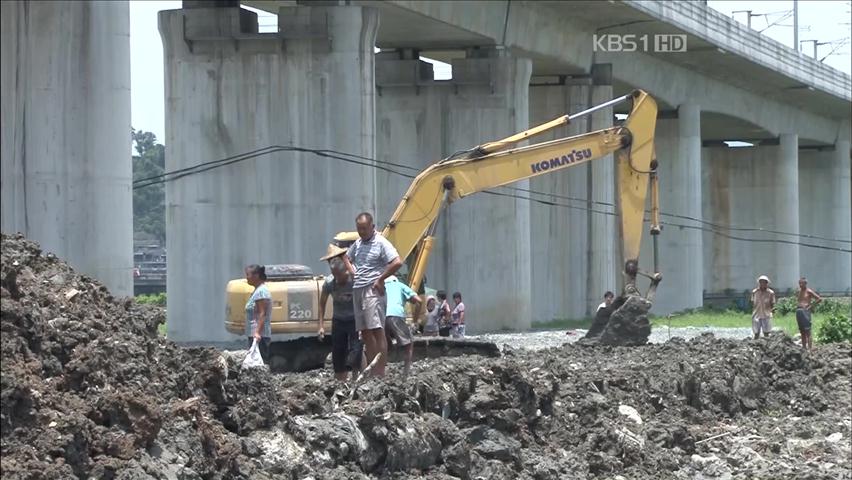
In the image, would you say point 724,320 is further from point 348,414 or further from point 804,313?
point 348,414

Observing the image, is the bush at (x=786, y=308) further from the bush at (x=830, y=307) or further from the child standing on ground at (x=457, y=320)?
the child standing on ground at (x=457, y=320)

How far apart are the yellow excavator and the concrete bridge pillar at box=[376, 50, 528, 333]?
13.5 meters

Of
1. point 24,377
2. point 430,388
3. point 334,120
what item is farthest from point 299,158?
point 24,377

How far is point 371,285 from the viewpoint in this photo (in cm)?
1477

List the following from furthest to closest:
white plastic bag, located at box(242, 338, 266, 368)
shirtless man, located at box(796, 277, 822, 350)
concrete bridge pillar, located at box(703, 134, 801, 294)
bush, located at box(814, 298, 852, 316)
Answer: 1. concrete bridge pillar, located at box(703, 134, 801, 294)
2. bush, located at box(814, 298, 852, 316)
3. shirtless man, located at box(796, 277, 822, 350)
4. white plastic bag, located at box(242, 338, 266, 368)

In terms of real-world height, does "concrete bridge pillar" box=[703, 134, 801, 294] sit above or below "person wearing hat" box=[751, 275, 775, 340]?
above

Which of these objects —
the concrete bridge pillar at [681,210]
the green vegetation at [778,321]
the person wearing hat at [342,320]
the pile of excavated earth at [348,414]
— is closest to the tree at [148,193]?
the concrete bridge pillar at [681,210]

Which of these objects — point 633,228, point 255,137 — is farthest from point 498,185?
point 255,137

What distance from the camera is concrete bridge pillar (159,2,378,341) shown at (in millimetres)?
31734

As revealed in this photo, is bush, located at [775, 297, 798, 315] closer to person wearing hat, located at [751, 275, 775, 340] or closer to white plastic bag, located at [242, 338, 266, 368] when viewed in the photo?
person wearing hat, located at [751, 275, 775, 340]

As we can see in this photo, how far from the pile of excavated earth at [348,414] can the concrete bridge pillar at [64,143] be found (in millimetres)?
6346

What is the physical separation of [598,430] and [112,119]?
10.3m

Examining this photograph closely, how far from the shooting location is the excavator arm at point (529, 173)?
2445 centimetres

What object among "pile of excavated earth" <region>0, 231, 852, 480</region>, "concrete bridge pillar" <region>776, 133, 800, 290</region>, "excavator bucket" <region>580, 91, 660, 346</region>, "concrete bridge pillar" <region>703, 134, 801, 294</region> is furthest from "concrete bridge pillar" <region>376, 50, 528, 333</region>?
"concrete bridge pillar" <region>703, 134, 801, 294</region>
